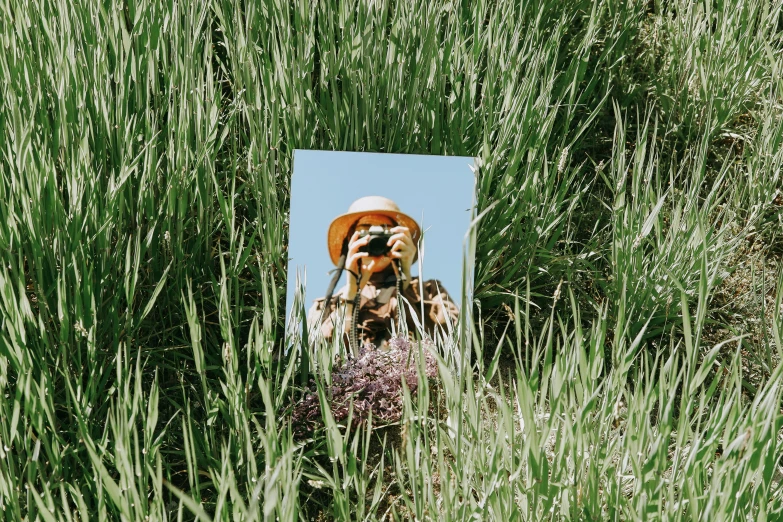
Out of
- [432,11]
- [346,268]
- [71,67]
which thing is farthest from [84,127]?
[432,11]

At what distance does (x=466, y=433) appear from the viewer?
2.94ft

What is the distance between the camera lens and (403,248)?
1.15 metres

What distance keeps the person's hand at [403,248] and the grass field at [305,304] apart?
0.39ft

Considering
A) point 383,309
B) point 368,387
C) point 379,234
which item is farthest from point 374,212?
point 368,387

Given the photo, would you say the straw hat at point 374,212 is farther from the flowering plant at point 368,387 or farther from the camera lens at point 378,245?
the flowering plant at point 368,387

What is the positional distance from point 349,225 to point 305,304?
16 cm

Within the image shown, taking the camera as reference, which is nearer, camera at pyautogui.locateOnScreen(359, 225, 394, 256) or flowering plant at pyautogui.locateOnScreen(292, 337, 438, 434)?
flowering plant at pyautogui.locateOnScreen(292, 337, 438, 434)

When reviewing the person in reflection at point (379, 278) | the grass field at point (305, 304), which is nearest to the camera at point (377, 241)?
the person in reflection at point (379, 278)

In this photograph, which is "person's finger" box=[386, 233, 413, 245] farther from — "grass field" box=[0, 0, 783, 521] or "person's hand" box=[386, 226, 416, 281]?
"grass field" box=[0, 0, 783, 521]

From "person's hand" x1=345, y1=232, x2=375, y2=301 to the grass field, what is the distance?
11cm

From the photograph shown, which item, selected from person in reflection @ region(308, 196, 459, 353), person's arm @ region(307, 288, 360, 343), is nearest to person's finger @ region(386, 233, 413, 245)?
person in reflection @ region(308, 196, 459, 353)

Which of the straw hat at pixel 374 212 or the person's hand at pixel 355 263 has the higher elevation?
the straw hat at pixel 374 212

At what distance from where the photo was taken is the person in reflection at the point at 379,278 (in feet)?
3.72

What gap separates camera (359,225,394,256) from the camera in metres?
1.15
